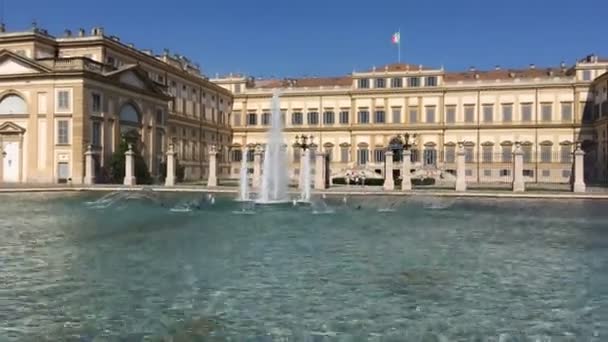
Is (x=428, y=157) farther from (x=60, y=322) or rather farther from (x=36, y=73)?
(x=60, y=322)

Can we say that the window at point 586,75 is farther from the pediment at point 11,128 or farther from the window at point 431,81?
the pediment at point 11,128

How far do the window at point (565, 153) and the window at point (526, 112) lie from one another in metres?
4.88

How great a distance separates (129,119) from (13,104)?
28.3 ft

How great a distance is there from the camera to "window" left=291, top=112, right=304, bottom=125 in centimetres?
7694

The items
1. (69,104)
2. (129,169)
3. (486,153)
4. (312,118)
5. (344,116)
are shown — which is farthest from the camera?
(312,118)

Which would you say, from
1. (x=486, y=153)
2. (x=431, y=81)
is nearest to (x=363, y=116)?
(x=431, y=81)

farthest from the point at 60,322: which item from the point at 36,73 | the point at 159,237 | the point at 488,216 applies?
the point at 36,73

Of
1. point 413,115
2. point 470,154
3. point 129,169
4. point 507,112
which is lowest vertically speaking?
point 129,169

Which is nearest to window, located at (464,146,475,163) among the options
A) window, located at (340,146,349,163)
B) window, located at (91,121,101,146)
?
window, located at (340,146,349,163)

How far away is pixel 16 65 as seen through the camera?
144ft

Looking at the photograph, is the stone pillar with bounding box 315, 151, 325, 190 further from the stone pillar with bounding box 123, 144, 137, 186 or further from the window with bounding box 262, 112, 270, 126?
the window with bounding box 262, 112, 270, 126

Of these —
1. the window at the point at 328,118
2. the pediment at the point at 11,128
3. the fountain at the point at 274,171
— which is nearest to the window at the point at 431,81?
the window at the point at 328,118

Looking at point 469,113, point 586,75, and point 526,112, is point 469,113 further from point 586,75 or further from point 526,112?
point 586,75

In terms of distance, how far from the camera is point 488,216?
2350cm
